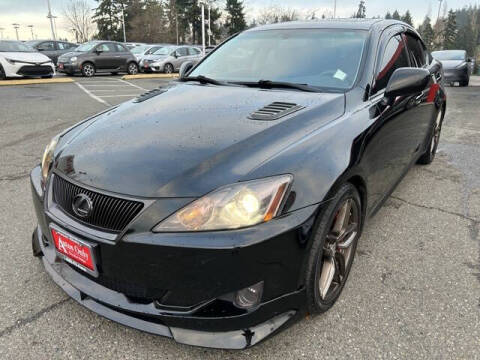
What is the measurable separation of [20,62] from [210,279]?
14663 millimetres

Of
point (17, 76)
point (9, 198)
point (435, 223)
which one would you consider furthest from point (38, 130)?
point (17, 76)

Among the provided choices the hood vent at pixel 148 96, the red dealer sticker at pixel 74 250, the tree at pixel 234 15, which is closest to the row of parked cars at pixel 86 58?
the hood vent at pixel 148 96

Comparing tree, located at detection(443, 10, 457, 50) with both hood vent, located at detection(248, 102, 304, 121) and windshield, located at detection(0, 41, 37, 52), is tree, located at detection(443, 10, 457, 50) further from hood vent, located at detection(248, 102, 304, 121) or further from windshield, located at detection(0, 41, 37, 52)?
hood vent, located at detection(248, 102, 304, 121)

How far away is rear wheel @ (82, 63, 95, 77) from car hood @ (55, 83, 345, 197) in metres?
15.6

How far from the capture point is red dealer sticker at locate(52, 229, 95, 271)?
5.90 ft

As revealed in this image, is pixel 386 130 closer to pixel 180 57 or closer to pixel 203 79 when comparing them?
pixel 203 79

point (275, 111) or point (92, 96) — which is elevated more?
point (275, 111)

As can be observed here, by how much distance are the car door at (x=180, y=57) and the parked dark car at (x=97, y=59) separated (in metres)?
2.11

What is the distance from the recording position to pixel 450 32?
221 feet

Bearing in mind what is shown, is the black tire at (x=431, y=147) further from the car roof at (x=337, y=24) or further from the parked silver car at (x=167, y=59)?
the parked silver car at (x=167, y=59)

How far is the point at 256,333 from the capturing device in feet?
5.61

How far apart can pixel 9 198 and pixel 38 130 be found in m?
3.18

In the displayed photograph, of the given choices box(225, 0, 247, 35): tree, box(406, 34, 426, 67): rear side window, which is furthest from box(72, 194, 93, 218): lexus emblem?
box(225, 0, 247, 35): tree

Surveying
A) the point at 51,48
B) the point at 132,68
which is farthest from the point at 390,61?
the point at 51,48
